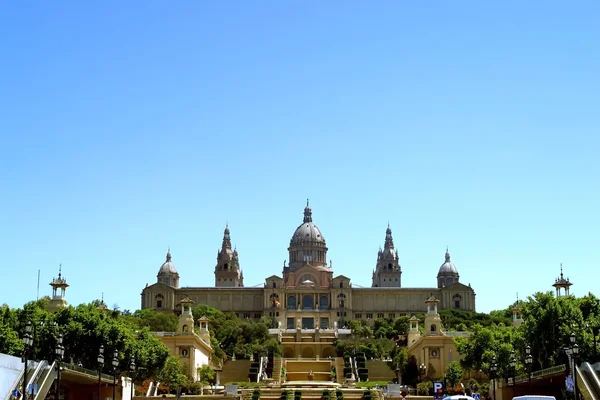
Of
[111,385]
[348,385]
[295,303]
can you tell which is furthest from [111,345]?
[295,303]

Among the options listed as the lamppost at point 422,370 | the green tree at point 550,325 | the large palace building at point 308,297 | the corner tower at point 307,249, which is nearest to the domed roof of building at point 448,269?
the large palace building at point 308,297

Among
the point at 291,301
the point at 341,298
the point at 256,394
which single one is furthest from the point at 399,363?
the point at 291,301

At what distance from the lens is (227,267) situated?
620 ft

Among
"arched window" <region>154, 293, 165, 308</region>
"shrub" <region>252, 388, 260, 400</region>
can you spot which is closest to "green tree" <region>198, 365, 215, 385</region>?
"shrub" <region>252, 388, 260, 400</region>

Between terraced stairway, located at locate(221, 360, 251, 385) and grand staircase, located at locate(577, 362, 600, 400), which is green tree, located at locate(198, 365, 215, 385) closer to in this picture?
terraced stairway, located at locate(221, 360, 251, 385)

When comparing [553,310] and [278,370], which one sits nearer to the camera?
[553,310]

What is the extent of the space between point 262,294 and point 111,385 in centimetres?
10601

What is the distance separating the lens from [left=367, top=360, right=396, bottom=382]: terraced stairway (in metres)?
95.6

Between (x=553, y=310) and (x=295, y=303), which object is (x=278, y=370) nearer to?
(x=553, y=310)

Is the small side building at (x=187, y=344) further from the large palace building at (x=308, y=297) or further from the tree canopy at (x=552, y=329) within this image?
the large palace building at (x=308, y=297)

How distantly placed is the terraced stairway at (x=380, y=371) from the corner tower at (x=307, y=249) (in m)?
84.6

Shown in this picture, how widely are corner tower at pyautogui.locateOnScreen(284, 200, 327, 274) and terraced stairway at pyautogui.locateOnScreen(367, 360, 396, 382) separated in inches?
3330

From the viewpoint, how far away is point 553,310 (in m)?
59.2

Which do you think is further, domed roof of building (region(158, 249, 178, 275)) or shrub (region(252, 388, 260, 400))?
domed roof of building (region(158, 249, 178, 275))
